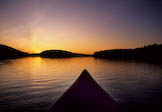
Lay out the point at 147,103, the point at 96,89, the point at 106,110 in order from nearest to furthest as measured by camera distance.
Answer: the point at 106,110
the point at 96,89
the point at 147,103

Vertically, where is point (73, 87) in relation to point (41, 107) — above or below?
above

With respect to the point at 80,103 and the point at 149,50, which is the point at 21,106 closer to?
the point at 80,103

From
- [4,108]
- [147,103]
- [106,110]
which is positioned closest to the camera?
[106,110]

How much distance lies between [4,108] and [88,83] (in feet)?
21.4

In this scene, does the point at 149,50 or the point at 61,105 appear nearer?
the point at 61,105

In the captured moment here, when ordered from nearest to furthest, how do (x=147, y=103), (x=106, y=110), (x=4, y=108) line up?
(x=106, y=110) < (x=4, y=108) < (x=147, y=103)

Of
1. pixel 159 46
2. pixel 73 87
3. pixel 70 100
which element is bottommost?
pixel 70 100

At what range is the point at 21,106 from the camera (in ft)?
26.8

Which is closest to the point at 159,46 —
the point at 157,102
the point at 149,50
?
the point at 149,50

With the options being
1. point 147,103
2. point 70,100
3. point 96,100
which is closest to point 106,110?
point 96,100

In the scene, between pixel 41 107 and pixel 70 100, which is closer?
pixel 70 100

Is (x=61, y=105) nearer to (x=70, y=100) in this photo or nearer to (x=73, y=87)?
(x=70, y=100)

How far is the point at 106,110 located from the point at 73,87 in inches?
→ 67.8

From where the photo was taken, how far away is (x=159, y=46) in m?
133
